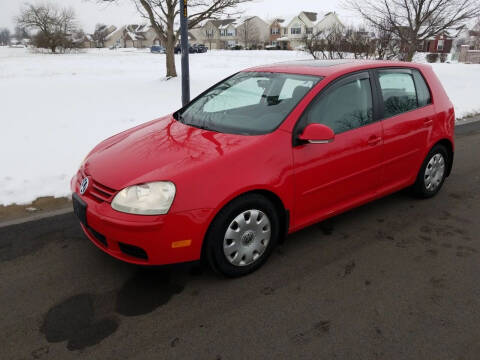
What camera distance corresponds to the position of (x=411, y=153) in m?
3.96

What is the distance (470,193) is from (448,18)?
39.8 ft

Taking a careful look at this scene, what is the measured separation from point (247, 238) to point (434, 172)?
264 centimetres

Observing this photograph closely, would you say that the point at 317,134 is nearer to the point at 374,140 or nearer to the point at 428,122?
the point at 374,140

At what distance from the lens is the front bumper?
2559 millimetres

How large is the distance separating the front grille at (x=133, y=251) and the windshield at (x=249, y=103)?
3.77ft

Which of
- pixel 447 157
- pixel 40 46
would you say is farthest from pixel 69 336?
pixel 40 46

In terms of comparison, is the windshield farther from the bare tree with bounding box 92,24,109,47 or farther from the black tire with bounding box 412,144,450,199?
the bare tree with bounding box 92,24,109,47

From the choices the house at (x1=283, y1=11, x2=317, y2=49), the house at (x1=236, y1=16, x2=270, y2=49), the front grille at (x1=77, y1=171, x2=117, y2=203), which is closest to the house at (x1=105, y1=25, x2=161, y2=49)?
the house at (x1=236, y1=16, x2=270, y2=49)

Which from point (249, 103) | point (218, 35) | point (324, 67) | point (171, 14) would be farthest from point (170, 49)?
point (218, 35)

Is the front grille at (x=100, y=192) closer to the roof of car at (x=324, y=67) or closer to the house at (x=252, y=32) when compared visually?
the roof of car at (x=324, y=67)

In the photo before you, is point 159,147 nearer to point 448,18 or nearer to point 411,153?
point 411,153

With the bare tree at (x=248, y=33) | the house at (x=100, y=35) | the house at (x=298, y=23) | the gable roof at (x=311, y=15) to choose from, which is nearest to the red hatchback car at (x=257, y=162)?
the bare tree at (x=248, y=33)

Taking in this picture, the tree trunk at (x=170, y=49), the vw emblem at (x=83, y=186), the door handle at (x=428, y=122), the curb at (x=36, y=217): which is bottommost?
the curb at (x=36, y=217)

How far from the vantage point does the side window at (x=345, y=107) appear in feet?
10.6
